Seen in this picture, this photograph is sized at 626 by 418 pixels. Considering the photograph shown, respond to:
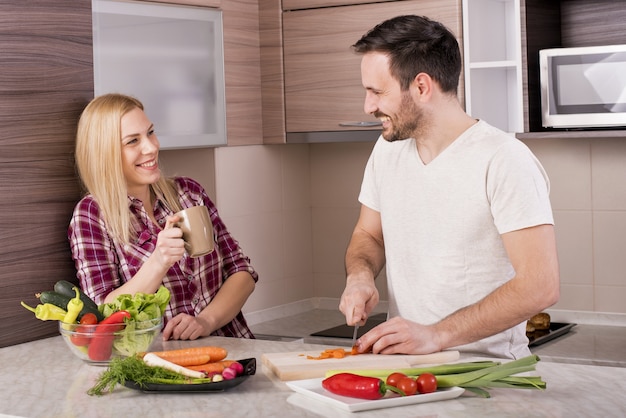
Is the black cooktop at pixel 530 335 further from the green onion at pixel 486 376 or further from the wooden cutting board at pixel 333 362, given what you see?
the green onion at pixel 486 376

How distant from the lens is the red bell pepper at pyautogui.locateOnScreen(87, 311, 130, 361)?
2055mm

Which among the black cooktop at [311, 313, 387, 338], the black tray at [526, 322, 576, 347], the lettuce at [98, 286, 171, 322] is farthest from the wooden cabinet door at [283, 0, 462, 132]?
the lettuce at [98, 286, 171, 322]

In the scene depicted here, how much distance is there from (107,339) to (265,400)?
1.50 feet

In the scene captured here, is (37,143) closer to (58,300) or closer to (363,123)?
(58,300)

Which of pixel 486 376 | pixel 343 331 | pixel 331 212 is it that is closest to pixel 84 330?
pixel 486 376

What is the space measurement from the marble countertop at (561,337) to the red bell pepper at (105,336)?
152 centimetres

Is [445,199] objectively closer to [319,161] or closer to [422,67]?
[422,67]

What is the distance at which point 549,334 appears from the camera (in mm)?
3336

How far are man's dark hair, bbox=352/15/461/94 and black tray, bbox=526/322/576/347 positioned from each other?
1263 millimetres

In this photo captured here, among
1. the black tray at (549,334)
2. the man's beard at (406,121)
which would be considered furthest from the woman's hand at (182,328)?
the black tray at (549,334)

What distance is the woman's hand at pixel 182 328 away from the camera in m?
2.37

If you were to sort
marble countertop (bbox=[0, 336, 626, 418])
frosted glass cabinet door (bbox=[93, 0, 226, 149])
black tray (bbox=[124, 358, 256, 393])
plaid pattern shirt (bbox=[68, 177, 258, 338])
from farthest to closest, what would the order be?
frosted glass cabinet door (bbox=[93, 0, 226, 149])
plaid pattern shirt (bbox=[68, 177, 258, 338])
black tray (bbox=[124, 358, 256, 393])
marble countertop (bbox=[0, 336, 626, 418])

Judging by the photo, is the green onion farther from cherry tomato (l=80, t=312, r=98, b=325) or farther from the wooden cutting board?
cherry tomato (l=80, t=312, r=98, b=325)

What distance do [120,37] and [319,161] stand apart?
4.24 feet
